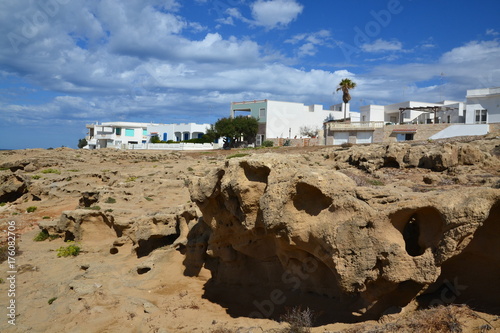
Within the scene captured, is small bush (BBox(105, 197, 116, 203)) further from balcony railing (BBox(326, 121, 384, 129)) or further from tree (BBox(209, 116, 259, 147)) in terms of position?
tree (BBox(209, 116, 259, 147))

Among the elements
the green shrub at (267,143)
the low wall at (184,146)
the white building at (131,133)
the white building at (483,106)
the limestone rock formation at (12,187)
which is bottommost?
the limestone rock formation at (12,187)

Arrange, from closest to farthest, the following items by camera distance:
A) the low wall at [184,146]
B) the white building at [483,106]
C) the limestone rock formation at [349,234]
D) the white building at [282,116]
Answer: the limestone rock formation at [349,234]
the white building at [483,106]
the low wall at [184,146]
the white building at [282,116]

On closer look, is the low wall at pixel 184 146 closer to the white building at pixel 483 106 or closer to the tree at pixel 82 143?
the white building at pixel 483 106

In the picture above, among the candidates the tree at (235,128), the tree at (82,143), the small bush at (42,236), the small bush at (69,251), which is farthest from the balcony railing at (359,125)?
the tree at (82,143)

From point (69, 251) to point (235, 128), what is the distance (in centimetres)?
4418

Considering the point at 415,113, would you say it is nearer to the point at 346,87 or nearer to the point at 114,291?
the point at 346,87

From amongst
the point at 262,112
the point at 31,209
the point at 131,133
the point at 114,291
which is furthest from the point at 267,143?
the point at 114,291

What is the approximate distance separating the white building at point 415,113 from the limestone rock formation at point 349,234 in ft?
162

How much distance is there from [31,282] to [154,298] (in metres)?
4.65

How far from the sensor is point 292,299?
331 inches

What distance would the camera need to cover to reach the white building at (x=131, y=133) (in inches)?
3162

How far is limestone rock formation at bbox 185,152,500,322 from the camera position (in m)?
6.00

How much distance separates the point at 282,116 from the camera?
204 feet

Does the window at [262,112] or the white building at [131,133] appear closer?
the window at [262,112]
